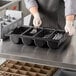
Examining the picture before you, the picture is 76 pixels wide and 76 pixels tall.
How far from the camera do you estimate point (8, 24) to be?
1.56 m

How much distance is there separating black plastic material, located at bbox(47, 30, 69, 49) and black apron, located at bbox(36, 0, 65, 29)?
55 cm

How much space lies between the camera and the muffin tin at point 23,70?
1438 mm

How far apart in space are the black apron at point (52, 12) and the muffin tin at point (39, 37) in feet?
1.56

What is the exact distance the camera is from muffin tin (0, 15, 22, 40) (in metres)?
1.52

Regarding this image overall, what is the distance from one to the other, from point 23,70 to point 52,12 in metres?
0.74

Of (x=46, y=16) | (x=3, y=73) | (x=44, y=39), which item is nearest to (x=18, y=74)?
(x=3, y=73)

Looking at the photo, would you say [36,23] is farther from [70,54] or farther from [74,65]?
[74,65]

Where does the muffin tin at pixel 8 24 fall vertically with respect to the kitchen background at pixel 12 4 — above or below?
below

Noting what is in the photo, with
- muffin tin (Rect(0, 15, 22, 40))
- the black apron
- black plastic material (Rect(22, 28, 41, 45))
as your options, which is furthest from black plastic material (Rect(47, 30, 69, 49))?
the black apron

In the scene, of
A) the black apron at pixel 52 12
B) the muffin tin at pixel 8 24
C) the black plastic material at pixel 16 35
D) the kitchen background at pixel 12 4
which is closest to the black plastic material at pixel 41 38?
the black plastic material at pixel 16 35

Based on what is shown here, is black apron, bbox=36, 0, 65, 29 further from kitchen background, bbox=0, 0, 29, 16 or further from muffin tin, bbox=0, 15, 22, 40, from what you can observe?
kitchen background, bbox=0, 0, 29, 16

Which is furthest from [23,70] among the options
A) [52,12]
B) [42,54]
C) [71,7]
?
[52,12]

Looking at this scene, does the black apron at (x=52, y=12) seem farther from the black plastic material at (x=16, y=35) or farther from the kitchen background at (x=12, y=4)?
the kitchen background at (x=12, y=4)

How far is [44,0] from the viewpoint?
1.97 m
